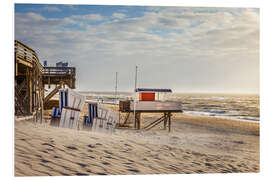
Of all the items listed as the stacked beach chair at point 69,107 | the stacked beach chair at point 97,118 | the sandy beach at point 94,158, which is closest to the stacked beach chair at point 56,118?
the stacked beach chair at point 69,107

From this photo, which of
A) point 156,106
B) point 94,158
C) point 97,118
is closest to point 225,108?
point 156,106

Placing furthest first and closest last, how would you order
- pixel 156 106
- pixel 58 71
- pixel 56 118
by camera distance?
1. pixel 58 71
2. pixel 156 106
3. pixel 56 118

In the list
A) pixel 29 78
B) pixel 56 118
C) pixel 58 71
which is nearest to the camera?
pixel 56 118

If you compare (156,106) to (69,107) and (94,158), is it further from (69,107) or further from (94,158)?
(94,158)

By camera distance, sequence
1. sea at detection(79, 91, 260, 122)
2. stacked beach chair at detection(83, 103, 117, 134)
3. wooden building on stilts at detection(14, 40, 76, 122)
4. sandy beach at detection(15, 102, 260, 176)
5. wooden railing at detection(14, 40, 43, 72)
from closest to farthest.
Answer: sandy beach at detection(15, 102, 260, 176), wooden railing at detection(14, 40, 43, 72), wooden building on stilts at detection(14, 40, 76, 122), stacked beach chair at detection(83, 103, 117, 134), sea at detection(79, 91, 260, 122)

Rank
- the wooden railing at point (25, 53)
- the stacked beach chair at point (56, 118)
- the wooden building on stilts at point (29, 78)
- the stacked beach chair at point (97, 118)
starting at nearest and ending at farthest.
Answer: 1. the stacked beach chair at point (56, 118)
2. the wooden railing at point (25, 53)
3. the wooden building on stilts at point (29, 78)
4. the stacked beach chair at point (97, 118)

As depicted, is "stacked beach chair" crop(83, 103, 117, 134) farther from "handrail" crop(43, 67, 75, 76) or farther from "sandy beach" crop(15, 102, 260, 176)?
"handrail" crop(43, 67, 75, 76)

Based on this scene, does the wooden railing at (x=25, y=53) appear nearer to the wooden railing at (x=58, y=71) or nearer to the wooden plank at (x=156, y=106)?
the wooden railing at (x=58, y=71)

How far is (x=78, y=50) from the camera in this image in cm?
1035

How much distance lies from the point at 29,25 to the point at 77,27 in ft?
5.44

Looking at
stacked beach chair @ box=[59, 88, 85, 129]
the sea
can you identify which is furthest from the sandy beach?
the sea
